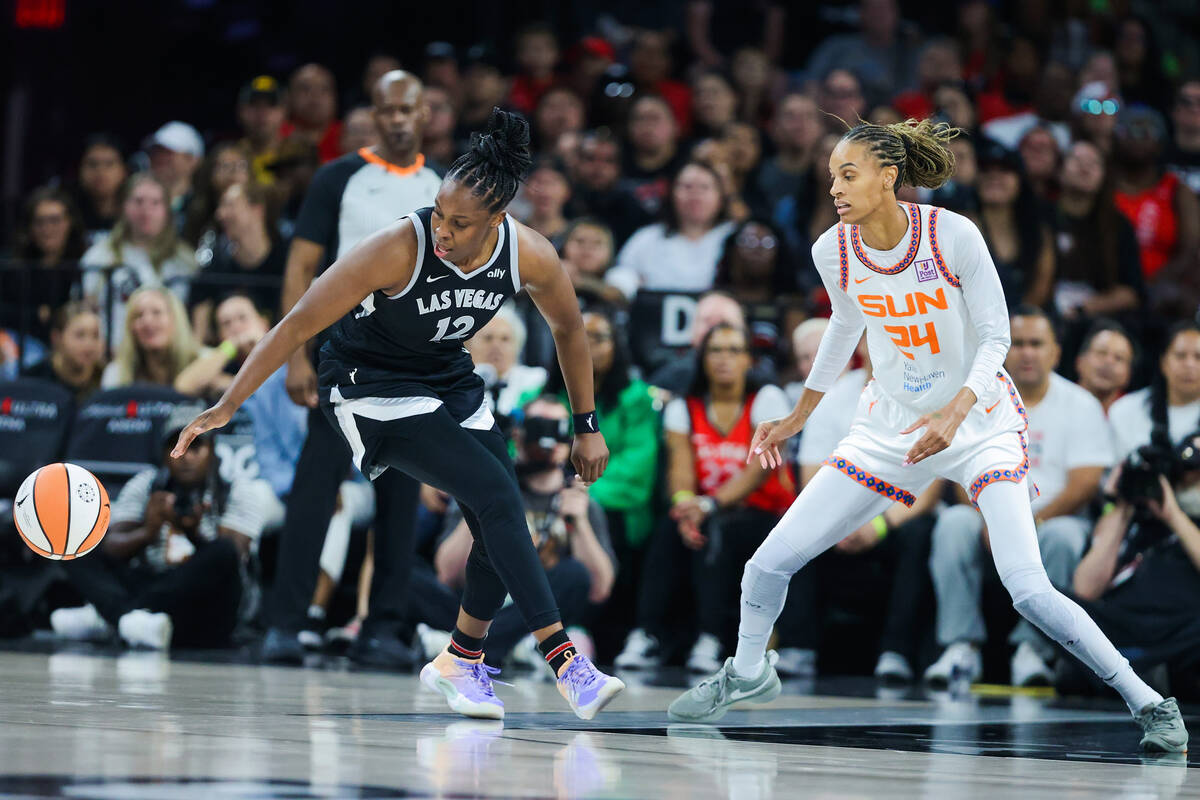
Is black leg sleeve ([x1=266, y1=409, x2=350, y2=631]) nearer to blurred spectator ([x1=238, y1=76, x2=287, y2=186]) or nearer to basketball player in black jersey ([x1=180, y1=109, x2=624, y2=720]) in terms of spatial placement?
basketball player in black jersey ([x1=180, y1=109, x2=624, y2=720])

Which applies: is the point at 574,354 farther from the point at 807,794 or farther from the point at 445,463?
the point at 807,794

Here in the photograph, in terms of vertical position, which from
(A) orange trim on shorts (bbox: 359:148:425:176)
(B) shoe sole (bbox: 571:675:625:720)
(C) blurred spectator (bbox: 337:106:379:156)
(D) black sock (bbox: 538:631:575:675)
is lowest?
(B) shoe sole (bbox: 571:675:625:720)

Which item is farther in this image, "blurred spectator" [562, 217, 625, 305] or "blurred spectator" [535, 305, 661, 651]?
"blurred spectator" [562, 217, 625, 305]

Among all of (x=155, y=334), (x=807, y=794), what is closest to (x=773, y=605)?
(x=807, y=794)

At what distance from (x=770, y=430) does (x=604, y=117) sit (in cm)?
674

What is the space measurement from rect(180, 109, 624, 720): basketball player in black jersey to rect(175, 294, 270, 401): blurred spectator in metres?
3.73

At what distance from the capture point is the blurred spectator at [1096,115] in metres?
10.8

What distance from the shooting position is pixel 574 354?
18.6 ft

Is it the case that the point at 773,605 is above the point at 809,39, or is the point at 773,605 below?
below

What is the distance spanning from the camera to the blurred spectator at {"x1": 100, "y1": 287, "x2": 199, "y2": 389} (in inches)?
375

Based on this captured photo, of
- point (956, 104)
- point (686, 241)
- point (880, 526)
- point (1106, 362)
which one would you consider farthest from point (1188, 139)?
point (880, 526)

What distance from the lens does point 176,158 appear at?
12164mm

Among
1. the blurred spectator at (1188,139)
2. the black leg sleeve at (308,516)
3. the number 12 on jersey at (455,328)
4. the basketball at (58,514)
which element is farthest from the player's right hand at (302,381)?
the blurred spectator at (1188,139)

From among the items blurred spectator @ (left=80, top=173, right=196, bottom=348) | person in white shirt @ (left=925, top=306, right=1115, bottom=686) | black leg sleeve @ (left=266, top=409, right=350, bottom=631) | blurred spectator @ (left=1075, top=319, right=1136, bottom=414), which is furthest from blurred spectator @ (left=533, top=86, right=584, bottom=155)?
black leg sleeve @ (left=266, top=409, right=350, bottom=631)
